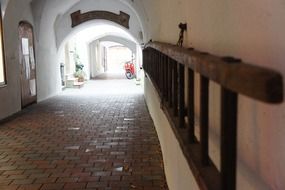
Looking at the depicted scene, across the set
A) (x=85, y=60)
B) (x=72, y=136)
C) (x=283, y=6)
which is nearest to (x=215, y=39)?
(x=283, y=6)

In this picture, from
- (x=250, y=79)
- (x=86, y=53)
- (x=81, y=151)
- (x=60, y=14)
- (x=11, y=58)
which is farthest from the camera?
(x=86, y=53)

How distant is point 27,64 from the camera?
8766 mm

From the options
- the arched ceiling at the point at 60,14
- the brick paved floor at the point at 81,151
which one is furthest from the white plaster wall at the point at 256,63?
the arched ceiling at the point at 60,14

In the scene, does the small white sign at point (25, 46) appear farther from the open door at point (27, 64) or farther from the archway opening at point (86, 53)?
the archway opening at point (86, 53)

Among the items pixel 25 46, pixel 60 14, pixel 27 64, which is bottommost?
pixel 27 64

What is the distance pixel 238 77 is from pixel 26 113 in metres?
7.37

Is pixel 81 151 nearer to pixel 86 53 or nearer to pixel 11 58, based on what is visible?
pixel 11 58

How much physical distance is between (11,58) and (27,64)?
130 cm

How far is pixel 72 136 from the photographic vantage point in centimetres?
537

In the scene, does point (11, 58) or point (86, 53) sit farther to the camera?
point (86, 53)

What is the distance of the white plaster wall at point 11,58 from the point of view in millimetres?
6975

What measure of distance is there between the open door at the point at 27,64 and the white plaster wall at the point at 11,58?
399mm

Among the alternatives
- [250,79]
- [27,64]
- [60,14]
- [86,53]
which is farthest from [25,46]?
[86,53]

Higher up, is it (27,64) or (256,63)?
(256,63)
